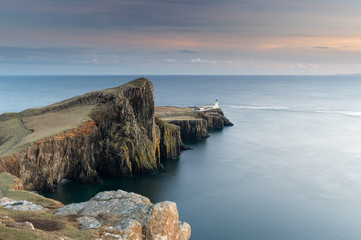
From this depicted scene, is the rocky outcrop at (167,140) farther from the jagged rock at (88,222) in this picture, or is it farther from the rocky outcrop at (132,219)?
the jagged rock at (88,222)

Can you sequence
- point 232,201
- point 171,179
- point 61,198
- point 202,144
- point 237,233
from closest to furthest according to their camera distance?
point 237,233 → point 61,198 → point 232,201 → point 171,179 → point 202,144

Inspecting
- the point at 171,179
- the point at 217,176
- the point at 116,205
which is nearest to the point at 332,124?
the point at 217,176

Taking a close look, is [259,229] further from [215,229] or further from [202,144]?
[202,144]

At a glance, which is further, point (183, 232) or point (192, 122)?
point (192, 122)

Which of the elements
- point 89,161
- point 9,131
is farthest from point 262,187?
point 9,131

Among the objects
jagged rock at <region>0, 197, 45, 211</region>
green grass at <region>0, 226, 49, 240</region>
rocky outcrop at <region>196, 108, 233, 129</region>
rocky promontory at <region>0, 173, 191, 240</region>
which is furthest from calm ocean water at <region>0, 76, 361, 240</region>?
green grass at <region>0, 226, 49, 240</region>

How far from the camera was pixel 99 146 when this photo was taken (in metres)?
70.1

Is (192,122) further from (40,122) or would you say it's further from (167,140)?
(40,122)

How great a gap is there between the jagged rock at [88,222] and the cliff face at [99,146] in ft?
106

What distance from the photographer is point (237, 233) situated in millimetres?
49000

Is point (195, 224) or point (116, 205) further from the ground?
point (116, 205)

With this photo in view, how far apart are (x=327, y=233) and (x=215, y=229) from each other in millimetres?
17584

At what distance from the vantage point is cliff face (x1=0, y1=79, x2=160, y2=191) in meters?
58.2

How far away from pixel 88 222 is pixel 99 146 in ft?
148
